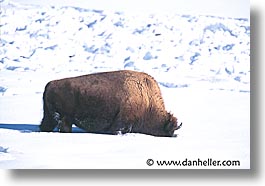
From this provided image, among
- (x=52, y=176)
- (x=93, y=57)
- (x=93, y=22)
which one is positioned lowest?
(x=52, y=176)

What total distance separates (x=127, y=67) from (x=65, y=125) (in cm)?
26

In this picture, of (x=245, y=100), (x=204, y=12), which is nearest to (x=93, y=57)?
(x=204, y=12)

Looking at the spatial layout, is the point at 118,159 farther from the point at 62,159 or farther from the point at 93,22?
the point at 93,22

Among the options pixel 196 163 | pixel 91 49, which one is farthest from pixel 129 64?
pixel 196 163

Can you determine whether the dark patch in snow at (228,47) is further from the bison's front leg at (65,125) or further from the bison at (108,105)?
the bison's front leg at (65,125)

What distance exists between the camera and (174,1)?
5.82ft

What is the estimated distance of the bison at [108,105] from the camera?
5.69 feet

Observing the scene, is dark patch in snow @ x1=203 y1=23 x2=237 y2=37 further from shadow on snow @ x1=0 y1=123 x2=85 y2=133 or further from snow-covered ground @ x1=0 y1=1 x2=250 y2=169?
shadow on snow @ x1=0 y1=123 x2=85 y2=133

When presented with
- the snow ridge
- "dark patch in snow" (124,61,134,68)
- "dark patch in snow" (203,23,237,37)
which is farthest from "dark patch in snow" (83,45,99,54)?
"dark patch in snow" (203,23,237,37)

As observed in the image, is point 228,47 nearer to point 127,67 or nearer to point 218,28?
point 218,28

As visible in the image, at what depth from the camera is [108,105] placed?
5.70ft

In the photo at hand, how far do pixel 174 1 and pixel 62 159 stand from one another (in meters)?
0.60

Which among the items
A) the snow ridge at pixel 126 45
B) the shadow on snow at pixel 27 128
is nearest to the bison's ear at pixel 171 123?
the snow ridge at pixel 126 45

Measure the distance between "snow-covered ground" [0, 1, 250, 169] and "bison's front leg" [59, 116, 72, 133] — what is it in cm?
2
